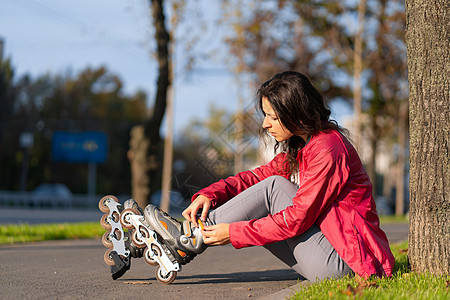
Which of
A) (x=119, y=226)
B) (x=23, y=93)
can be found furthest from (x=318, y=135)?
(x=23, y=93)

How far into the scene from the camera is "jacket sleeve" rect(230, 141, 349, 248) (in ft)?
10.1

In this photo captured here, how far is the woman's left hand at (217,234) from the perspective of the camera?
3.20 metres

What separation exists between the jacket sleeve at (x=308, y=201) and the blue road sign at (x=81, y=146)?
30.3 m

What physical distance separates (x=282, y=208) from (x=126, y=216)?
103cm

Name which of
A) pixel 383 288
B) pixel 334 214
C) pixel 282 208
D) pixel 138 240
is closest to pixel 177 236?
pixel 138 240

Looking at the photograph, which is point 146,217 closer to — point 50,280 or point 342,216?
point 50,280

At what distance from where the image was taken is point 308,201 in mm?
3076

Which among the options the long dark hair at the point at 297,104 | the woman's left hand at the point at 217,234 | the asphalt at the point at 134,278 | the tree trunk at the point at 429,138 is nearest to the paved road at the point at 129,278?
the asphalt at the point at 134,278

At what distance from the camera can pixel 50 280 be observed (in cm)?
378

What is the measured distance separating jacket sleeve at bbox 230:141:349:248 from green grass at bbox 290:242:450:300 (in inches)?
13.9

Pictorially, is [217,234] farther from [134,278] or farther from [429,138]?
[429,138]

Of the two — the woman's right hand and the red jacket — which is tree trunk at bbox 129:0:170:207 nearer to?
the woman's right hand

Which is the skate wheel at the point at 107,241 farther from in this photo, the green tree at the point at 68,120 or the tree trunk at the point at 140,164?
the green tree at the point at 68,120

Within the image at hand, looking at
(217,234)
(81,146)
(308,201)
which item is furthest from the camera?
(81,146)
